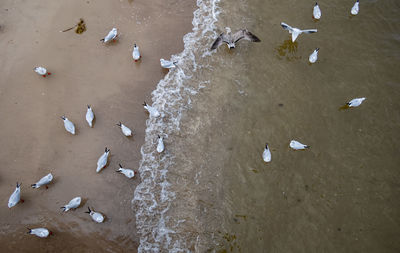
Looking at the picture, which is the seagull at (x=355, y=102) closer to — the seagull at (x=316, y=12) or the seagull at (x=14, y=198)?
the seagull at (x=316, y=12)

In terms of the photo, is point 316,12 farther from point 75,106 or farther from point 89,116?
point 75,106

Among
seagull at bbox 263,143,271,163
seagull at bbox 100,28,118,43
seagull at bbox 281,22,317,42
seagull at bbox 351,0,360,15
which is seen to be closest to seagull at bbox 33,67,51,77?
seagull at bbox 100,28,118,43

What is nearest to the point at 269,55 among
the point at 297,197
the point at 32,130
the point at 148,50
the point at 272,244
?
the point at 148,50

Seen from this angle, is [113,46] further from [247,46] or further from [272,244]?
[272,244]

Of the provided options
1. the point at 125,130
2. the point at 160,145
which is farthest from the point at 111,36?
the point at 160,145

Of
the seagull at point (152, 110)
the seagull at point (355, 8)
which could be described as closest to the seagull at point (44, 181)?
the seagull at point (152, 110)

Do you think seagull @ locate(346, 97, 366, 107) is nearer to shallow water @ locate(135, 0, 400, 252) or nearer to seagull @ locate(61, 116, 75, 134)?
shallow water @ locate(135, 0, 400, 252)
